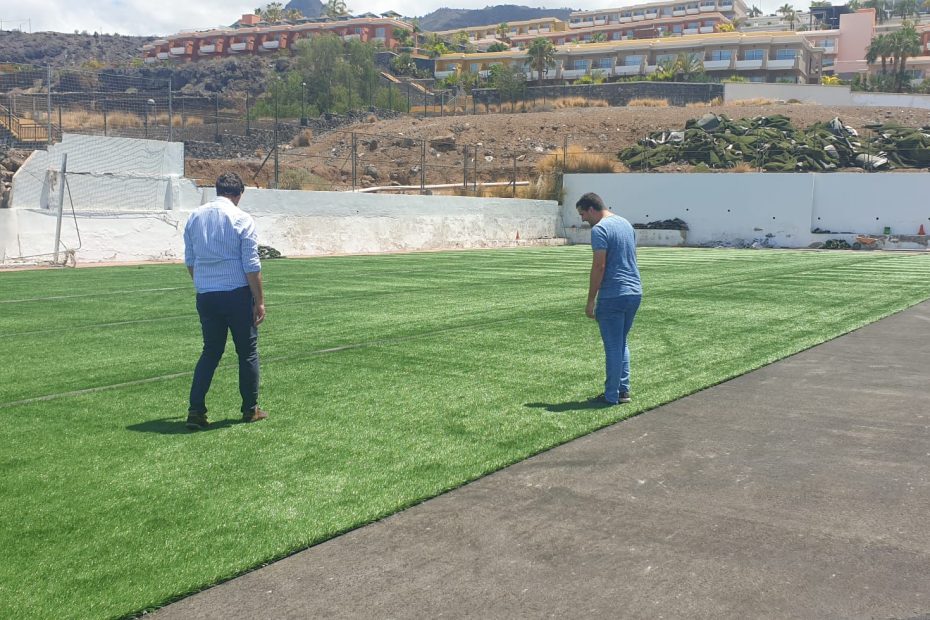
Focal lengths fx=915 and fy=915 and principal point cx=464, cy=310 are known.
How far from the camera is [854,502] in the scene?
5375 mm

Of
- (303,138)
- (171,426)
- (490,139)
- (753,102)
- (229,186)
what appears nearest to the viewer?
(229,186)

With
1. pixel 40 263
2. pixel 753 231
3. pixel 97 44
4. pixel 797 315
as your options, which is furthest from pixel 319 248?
pixel 97 44

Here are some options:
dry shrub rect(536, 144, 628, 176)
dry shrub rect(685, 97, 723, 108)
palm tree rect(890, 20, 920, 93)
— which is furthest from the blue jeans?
palm tree rect(890, 20, 920, 93)

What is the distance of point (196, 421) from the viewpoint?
23.0ft

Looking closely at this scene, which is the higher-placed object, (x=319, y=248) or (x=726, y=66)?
(x=726, y=66)

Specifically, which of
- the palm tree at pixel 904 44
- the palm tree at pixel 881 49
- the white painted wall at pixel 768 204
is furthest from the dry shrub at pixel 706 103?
the palm tree at pixel 881 49

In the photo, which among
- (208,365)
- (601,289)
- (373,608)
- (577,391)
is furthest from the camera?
(577,391)

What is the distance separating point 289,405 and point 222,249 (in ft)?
5.45

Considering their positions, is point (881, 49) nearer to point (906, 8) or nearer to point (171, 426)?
point (906, 8)

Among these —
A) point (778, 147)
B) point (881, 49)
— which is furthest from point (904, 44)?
point (778, 147)

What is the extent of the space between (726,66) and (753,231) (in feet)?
204

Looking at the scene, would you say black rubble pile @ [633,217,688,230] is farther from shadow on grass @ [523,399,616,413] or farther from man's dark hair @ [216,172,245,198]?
man's dark hair @ [216,172,245,198]

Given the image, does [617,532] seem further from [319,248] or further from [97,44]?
[97,44]

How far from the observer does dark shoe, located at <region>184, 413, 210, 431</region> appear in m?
7.01
